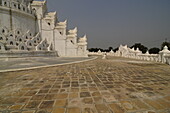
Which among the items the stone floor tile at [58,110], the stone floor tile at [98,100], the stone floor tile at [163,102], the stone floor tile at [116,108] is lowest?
the stone floor tile at [163,102]

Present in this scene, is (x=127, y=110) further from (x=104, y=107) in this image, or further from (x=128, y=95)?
(x=128, y=95)

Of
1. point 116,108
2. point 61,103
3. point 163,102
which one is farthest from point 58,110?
point 163,102

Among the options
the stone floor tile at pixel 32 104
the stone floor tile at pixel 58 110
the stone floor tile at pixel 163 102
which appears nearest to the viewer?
the stone floor tile at pixel 58 110

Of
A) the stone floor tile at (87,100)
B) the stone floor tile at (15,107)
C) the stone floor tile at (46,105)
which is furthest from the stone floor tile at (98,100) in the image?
the stone floor tile at (15,107)

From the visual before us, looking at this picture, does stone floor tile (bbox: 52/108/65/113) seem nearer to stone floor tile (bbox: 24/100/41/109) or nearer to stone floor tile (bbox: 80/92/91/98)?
stone floor tile (bbox: 24/100/41/109)

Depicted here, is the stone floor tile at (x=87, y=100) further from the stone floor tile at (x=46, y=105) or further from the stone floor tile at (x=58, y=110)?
the stone floor tile at (x=46, y=105)

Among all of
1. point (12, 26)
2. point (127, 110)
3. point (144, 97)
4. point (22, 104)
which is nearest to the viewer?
point (127, 110)

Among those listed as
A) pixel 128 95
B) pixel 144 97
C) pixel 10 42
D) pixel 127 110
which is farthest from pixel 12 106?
pixel 10 42

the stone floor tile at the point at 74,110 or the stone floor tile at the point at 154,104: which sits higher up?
the stone floor tile at the point at 74,110

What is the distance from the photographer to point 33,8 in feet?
78.4

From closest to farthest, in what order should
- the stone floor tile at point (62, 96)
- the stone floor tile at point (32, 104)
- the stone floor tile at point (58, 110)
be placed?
the stone floor tile at point (58, 110) < the stone floor tile at point (32, 104) < the stone floor tile at point (62, 96)

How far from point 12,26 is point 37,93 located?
73.7 ft

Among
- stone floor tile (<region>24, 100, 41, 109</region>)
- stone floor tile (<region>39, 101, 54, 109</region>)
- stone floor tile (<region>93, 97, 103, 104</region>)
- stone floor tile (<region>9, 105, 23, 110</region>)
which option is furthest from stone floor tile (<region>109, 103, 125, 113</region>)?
Answer: stone floor tile (<region>9, 105, 23, 110</region>)

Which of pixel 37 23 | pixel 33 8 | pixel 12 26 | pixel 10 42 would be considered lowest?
pixel 10 42
